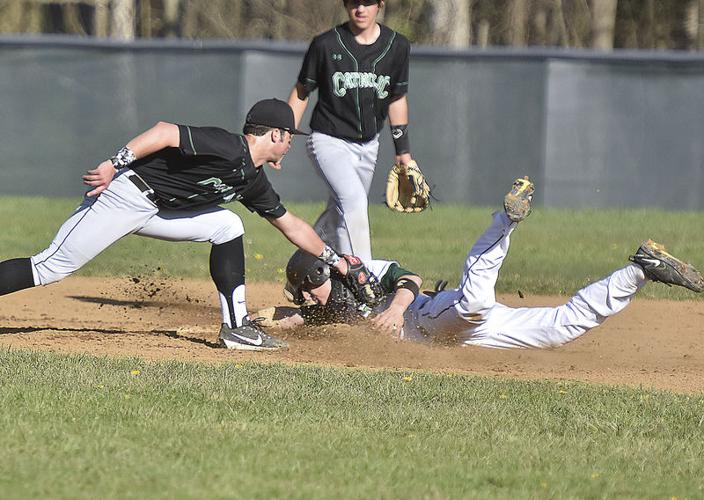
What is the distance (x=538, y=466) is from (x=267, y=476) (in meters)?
1.02

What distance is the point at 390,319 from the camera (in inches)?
265

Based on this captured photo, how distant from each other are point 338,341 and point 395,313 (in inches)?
17.5

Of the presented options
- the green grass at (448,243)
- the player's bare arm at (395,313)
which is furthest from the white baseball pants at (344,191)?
the green grass at (448,243)

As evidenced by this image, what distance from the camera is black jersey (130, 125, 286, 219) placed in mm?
6098

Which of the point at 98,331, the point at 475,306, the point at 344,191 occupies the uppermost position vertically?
the point at 344,191

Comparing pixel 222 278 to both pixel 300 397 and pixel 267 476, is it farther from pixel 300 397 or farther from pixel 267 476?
pixel 267 476

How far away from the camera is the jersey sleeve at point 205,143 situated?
19.8ft

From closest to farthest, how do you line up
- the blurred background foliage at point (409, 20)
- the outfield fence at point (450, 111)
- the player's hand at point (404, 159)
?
the player's hand at point (404, 159) → the outfield fence at point (450, 111) → the blurred background foliage at point (409, 20)

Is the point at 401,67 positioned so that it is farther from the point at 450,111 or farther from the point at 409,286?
the point at 450,111

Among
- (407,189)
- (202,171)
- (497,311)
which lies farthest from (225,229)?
(407,189)

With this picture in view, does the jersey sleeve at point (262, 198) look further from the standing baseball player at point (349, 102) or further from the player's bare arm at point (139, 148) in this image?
the standing baseball player at point (349, 102)

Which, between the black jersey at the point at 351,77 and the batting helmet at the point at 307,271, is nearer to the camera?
the batting helmet at the point at 307,271

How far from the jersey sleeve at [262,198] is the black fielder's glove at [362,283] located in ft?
1.63

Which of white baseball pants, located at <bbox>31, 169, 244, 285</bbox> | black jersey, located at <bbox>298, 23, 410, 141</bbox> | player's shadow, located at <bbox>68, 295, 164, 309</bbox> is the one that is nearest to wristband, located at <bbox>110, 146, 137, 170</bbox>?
white baseball pants, located at <bbox>31, 169, 244, 285</bbox>
